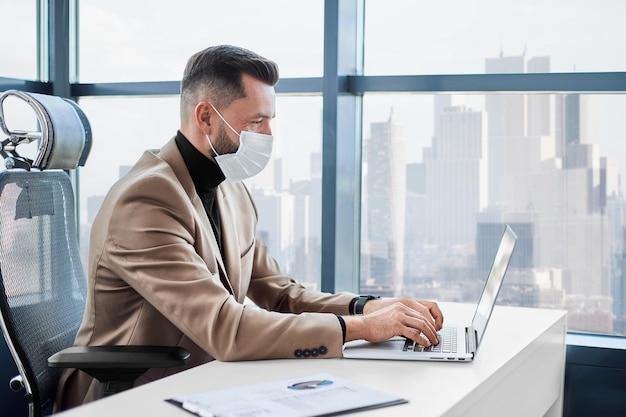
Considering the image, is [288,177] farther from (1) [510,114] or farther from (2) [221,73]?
(2) [221,73]

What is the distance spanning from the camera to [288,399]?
1249mm

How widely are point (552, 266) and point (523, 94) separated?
61 centimetres

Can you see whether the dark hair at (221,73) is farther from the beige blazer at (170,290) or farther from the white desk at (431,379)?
the white desk at (431,379)

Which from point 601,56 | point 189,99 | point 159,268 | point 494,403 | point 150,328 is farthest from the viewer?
point 601,56

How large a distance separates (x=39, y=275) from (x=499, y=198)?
1597 mm

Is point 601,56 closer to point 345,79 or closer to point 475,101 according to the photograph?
point 475,101

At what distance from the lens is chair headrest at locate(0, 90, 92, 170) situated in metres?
1.86

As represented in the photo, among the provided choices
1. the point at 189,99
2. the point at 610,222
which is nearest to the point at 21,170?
the point at 189,99

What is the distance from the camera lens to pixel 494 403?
1563 mm

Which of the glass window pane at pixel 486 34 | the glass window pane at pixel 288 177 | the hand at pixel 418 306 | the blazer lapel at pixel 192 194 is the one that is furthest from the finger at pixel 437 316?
the glass window pane at pixel 486 34

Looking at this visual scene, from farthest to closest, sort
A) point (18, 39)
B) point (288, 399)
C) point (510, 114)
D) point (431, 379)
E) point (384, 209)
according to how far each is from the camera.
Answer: point (18, 39) → point (384, 209) → point (510, 114) → point (431, 379) → point (288, 399)

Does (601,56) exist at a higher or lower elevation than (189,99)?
higher

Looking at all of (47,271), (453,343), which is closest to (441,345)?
(453,343)

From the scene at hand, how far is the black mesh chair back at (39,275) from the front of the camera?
1.74 meters
